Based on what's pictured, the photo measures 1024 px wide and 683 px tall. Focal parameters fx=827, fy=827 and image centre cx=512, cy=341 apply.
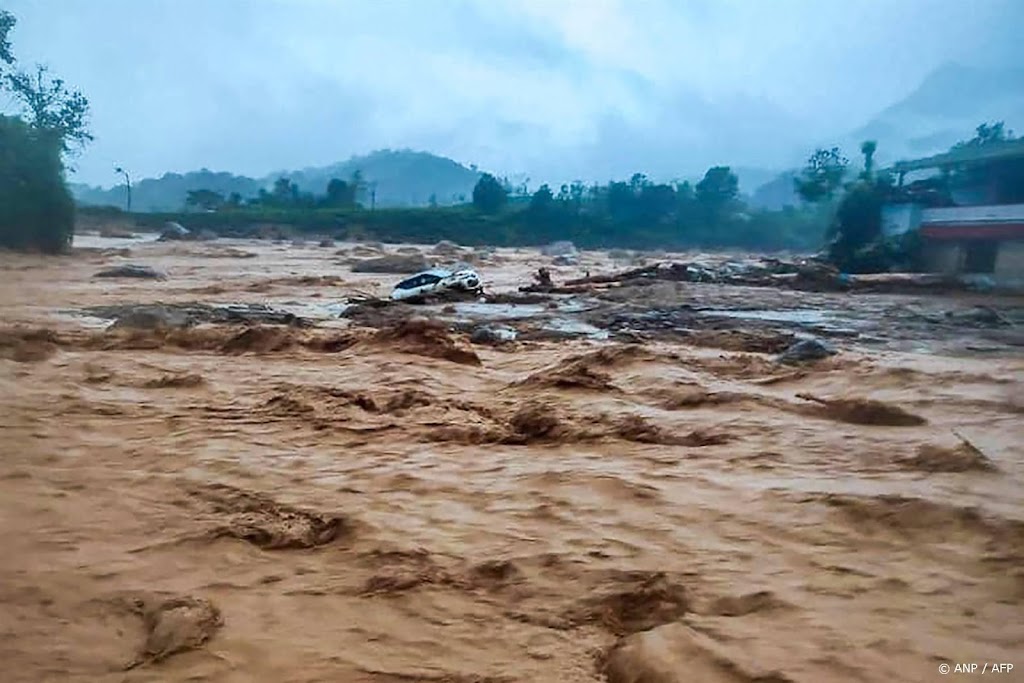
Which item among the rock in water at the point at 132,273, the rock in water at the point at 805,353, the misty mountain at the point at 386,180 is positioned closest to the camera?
the rock in water at the point at 805,353

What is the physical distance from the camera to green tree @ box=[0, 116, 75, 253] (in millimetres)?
27344

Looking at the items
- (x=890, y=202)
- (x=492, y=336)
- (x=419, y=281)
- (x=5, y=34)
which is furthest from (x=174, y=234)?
(x=492, y=336)

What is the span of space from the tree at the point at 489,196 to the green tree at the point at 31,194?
3275cm

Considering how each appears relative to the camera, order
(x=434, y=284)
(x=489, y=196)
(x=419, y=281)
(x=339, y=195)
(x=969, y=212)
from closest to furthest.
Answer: (x=419, y=281), (x=434, y=284), (x=969, y=212), (x=489, y=196), (x=339, y=195)

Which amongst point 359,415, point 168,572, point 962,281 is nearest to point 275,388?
point 359,415

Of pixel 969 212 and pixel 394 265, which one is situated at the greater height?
pixel 969 212

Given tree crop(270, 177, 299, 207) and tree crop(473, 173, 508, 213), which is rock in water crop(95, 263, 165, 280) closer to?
tree crop(473, 173, 508, 213)

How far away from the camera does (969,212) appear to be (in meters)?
23.8

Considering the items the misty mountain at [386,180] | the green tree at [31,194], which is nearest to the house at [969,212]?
the green tree at [31,194]

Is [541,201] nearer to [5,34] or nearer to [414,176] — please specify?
[5,34]

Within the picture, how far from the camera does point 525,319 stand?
14516mm

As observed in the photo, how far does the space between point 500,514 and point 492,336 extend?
7.27 metres

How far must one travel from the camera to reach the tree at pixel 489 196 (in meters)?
58.6

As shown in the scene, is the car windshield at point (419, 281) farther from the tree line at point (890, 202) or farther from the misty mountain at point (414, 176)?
the misty mountain at point (414, 176)
